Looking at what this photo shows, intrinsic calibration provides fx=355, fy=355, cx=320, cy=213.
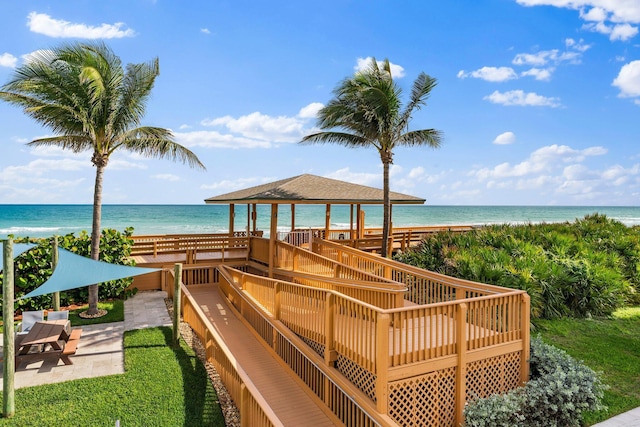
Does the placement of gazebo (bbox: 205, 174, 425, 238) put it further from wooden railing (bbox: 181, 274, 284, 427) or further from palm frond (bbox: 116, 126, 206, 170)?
wooden railing (bbox: 181, 274, 284, 427)

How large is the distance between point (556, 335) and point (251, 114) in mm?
53095

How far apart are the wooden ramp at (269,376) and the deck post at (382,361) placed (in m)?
1.44

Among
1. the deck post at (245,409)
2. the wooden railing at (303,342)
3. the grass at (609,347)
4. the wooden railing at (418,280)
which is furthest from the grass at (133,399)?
the grass at (609,347)

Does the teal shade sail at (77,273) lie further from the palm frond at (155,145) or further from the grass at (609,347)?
the grass at (609,347)

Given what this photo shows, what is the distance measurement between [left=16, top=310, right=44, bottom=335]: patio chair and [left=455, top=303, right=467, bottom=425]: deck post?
367 inches

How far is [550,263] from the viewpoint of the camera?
11969 mm

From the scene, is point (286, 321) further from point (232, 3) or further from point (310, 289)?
point (232, 3)

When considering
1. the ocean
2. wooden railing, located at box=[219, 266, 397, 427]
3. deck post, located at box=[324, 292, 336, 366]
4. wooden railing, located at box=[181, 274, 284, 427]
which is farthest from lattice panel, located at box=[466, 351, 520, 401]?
the ocean

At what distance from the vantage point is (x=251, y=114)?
184ft

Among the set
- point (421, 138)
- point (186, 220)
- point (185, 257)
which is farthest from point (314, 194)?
point (186, 220)

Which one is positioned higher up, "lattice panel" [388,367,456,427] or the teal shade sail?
the teal shade sail

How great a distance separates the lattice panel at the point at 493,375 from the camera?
6.12 meters

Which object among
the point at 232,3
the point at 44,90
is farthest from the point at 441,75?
the point at 44,90

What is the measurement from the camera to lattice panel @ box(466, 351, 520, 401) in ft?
20.1
